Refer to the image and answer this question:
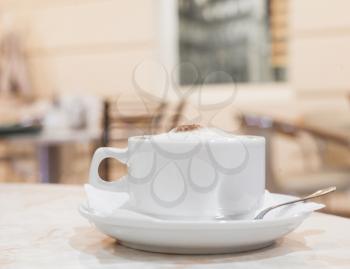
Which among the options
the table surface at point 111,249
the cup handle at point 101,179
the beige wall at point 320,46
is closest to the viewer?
the table surface at point 111,249

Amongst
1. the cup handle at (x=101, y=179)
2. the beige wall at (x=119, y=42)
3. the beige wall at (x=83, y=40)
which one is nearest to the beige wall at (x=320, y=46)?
the beige wall at (x=119, y=42)

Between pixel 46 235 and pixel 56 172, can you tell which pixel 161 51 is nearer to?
pixel 56 172

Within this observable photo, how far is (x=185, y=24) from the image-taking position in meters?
4.53

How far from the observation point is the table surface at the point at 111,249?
0.58 m

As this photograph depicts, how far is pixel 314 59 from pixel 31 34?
2.38 metres

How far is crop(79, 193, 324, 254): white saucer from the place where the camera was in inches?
23.2

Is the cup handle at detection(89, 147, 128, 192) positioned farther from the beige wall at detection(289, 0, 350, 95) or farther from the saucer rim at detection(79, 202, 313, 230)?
the beige wall at detection(289, 0, 350, 95)

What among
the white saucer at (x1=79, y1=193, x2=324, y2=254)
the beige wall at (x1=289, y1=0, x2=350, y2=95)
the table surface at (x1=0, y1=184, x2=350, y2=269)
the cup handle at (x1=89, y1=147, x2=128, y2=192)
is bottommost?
the table surface at (x1=0, y1=184, x2=350, y2=269)

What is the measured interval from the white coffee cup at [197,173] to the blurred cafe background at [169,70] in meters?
1.98

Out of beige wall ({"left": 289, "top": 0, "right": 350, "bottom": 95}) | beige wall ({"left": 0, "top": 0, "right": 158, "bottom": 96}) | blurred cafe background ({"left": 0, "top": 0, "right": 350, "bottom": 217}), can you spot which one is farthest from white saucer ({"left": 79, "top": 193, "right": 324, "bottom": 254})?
beige wall ({"left": 0, "top": 0, "right": 158, "bottom": 96})

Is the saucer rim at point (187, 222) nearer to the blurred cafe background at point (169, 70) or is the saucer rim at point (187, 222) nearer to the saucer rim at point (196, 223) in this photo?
the saucer rim at point (196, 223)

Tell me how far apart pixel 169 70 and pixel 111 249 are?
3311 mm

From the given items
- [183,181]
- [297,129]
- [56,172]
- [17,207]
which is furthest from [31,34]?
[183,181]

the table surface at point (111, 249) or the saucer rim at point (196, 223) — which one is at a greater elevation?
the saucer rim at point (196, 223)
